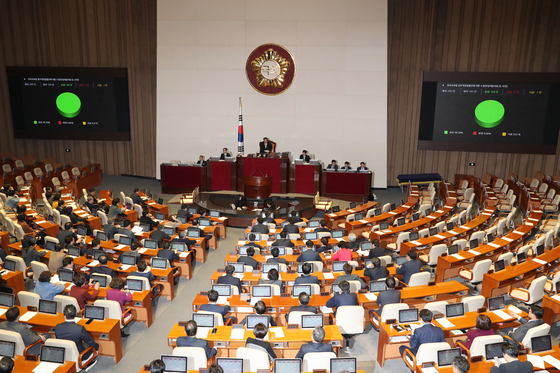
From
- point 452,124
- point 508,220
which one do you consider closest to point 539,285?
point 508,220

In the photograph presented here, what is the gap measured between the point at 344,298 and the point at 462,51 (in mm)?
15458

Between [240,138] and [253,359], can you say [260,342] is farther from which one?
[240,138]

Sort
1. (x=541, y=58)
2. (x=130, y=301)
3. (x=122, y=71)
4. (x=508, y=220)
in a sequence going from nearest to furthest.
Result: (x=130, y=301) < (x=508, y=220) < (x=541, y=58) < (x=122, y=71)

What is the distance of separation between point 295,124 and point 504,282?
12175 mm

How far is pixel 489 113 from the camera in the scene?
61.1 feet

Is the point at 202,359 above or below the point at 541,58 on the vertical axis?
below

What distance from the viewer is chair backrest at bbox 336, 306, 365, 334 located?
681 centimetres

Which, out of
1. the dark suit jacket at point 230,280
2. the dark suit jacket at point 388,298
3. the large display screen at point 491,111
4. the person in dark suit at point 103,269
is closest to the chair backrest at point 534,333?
the dark suit jacket at point 388,298

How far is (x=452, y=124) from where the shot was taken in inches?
746

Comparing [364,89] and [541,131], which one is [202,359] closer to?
[364,89]

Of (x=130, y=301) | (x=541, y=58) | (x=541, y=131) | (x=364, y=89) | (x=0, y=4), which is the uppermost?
(x=0, y=4)

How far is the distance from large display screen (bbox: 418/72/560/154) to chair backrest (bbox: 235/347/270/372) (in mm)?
15973

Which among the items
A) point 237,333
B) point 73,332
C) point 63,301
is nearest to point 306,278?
point 237,333

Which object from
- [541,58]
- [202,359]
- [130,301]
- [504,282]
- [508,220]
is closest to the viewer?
[202,359]
